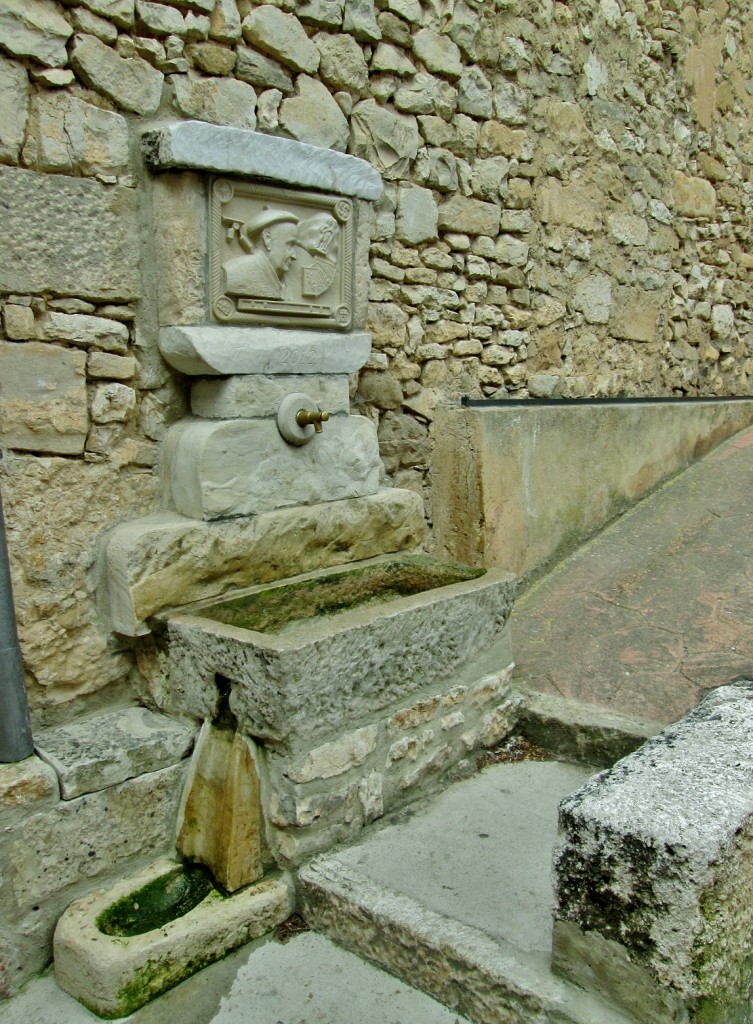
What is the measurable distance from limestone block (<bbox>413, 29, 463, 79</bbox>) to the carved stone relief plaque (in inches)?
36.8

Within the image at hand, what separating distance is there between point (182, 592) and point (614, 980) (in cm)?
145

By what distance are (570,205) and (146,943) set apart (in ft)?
11.9

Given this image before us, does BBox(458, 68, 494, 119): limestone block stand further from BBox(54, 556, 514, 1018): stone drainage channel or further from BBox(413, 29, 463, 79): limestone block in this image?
BBox(54, 556, 514, 1018): stone drainage channel

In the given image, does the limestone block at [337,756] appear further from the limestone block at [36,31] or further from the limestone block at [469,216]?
the limestone block at [469,216]

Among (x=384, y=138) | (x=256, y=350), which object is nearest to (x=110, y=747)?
(x=256, y=350)

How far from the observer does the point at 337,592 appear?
2.69 meters

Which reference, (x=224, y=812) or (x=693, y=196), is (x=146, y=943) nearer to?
(x=224, y=812)

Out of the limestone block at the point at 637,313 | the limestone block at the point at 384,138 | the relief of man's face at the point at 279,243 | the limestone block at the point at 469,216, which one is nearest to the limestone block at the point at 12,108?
the relief of man's face at the point at 279,243

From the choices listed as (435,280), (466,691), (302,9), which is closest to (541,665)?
(466,691)

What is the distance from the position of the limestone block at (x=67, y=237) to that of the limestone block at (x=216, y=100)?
349mm

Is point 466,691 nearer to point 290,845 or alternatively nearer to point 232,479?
point 290,845

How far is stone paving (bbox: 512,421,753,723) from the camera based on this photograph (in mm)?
2908

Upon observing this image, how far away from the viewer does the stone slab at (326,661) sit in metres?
2.03

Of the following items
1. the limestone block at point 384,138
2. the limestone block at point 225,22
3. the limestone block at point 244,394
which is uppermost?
the limestone block at point 225,22
